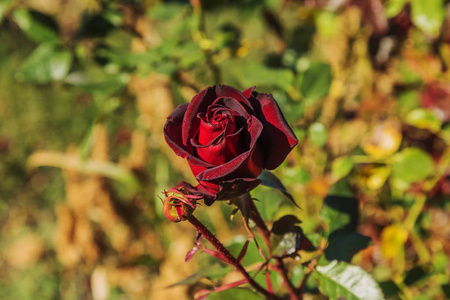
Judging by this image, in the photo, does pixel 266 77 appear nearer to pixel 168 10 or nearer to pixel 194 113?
pixel 168 10

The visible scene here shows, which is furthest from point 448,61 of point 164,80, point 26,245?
point 26,245

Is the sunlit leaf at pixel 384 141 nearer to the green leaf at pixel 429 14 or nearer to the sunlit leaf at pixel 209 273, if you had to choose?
the green leaf at pixel 429 14

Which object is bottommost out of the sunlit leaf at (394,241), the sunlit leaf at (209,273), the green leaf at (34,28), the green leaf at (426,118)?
the sunlit leaf at (394,241)

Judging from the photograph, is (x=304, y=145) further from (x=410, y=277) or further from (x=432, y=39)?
(x=410, y=277)

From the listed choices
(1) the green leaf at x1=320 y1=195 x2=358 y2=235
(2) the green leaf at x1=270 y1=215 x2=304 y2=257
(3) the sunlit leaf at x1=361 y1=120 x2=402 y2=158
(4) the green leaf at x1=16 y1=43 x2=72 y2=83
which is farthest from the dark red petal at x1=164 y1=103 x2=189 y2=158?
(3) the sunlit leaf at x1=361 y1=120 x2=402 y2=158

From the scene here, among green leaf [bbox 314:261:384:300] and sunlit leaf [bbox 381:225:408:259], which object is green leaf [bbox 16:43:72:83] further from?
sunlit leaf [bbox 381:225:408:259]

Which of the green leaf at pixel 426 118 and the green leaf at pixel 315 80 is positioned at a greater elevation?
the green leaf at pixel 315 80

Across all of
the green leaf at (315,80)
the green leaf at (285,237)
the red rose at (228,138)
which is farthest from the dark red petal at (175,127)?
the green leaf at (315,80)

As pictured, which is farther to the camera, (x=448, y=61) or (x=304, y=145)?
(x=304, y=145)
